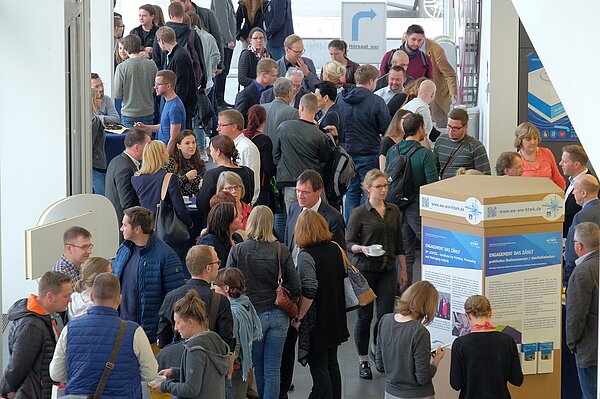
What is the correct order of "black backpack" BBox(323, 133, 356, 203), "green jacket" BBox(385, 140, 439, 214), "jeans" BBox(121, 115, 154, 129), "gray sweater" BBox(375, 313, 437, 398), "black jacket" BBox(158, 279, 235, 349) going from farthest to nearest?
"jeans" BBox(121, 115, 154, 129) < "black backpack" BBox(323, 133, 356, 203) < "green jacket" BBox(385, 140, 439, 214) < "black jacket" BBox(158, 279, 235, 349) < "gray sweater" BBox(375, 313, 437, 398)

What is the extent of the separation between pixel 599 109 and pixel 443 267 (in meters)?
2.56

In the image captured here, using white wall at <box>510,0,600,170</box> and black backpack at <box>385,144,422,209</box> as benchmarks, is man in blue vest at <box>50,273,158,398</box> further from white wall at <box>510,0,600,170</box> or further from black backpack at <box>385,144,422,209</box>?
black backpack at <box>385,144,422,209</box>

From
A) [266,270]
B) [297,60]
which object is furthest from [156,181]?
[297,60]

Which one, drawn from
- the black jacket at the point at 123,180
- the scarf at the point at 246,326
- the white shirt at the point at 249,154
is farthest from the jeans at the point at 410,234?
the scarf at the point at 246,326

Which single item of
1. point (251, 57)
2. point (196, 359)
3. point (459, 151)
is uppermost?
point (251, 57)

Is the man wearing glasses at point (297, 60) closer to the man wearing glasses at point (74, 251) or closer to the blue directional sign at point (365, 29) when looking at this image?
the blue directional sign at point (365, 29)

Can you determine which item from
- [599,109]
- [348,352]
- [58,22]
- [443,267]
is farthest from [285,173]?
[599,109]

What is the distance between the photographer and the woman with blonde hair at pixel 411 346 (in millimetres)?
6785

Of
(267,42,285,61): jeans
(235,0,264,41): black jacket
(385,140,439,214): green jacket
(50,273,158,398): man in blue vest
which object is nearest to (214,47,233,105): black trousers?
(235,0,264,41): black jacket

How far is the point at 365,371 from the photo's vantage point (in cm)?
912

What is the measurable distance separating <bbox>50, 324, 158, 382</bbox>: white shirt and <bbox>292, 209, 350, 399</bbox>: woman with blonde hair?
1.68 m

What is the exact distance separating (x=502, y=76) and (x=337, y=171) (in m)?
3.48

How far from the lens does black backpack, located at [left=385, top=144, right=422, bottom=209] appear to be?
9.95m

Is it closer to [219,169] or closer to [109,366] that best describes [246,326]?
[109,366]
